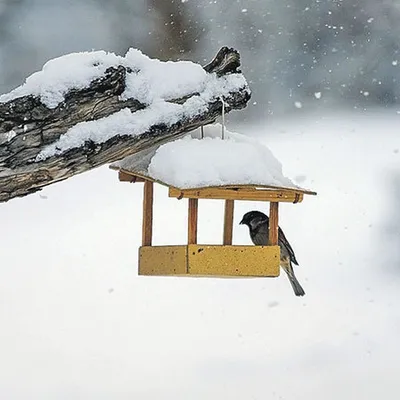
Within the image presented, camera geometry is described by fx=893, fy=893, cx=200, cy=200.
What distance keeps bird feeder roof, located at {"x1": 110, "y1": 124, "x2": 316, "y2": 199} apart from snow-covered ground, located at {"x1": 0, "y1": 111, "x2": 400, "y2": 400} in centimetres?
94

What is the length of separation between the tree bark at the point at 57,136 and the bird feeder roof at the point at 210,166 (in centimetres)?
4

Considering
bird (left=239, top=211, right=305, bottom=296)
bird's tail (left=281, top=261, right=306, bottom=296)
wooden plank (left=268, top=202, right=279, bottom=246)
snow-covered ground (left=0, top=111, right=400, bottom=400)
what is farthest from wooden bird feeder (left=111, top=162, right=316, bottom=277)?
snow-covered ground (left=0, top=111, right=400, bottom=400)

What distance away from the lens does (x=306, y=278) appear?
2.25 meters

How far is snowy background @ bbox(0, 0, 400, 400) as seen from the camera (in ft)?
7.07

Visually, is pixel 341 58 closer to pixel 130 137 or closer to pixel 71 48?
pixel 71 48

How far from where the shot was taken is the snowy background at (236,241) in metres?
2.15

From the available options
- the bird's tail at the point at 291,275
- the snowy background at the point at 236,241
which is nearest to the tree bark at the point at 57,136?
the bird's tail at the point at 291,275

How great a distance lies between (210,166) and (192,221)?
10 cm

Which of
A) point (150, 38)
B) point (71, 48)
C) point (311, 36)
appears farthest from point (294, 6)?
point (71, 48)

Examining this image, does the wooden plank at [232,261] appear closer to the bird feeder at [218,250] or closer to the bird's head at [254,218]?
the bird feeder at [218,250]

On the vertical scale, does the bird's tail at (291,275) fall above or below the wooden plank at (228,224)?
below

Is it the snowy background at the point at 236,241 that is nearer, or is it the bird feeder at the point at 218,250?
the bird feeder at the point at 218,250

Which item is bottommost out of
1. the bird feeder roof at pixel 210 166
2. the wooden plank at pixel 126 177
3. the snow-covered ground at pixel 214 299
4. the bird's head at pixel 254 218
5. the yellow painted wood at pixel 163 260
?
the snow-covered ground at pixel 214 299

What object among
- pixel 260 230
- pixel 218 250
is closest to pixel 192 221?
pixel 218 250
